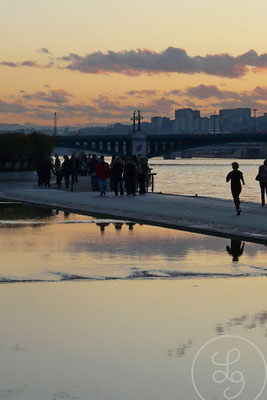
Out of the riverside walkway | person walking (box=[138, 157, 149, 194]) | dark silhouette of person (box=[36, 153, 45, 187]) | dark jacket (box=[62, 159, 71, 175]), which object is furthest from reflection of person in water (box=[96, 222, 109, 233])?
dark silhouette of person (box=[36, 153, 45, 187])

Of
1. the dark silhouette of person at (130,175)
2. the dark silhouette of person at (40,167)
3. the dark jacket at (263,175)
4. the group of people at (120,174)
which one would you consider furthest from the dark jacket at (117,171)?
the dark silhouette of person at (40,167)

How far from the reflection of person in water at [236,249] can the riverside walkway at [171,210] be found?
483 millimetres

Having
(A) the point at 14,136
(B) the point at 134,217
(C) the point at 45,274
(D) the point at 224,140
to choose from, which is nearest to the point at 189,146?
(D) the point at 224,140

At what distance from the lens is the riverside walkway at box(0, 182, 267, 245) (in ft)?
71.6

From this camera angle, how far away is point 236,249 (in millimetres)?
17594

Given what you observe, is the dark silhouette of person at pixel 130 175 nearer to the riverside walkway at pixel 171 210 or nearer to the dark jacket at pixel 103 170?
the riverside walkway at pixel 171 210

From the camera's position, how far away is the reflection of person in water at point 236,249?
1652cm

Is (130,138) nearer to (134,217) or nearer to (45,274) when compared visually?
(134,217)

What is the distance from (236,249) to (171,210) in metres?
11.8

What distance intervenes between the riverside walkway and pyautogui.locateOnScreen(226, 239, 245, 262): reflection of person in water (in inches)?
19.0

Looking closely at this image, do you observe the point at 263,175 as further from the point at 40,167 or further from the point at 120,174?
the point at 40,167

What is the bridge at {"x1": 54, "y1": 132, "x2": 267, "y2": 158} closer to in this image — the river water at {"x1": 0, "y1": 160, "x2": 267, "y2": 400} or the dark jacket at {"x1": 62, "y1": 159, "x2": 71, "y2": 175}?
the dark jacket at {"x1": 62, "y1": 159, "x2": 71, "y2": 175}

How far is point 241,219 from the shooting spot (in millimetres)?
25078

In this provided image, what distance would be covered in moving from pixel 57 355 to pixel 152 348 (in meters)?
0.87
